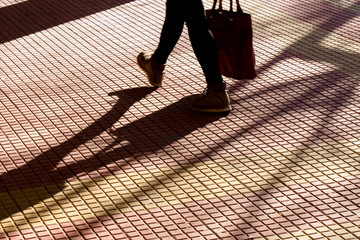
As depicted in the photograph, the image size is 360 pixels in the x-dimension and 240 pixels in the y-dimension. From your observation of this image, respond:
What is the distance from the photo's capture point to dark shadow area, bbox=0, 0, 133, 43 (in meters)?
7.28

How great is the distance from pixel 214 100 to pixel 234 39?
1.53ft

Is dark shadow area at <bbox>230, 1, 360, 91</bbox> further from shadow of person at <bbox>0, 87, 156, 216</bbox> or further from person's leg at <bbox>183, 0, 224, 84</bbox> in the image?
shadow of person at <bbox>0, 87, 156, 216</bbox>

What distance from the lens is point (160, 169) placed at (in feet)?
14.7

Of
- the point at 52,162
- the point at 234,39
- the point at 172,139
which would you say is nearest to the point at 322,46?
the point at 234,39

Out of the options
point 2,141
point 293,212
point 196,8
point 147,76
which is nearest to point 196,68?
point 147,76

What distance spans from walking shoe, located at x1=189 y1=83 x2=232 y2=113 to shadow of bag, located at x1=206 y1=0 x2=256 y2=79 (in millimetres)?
152

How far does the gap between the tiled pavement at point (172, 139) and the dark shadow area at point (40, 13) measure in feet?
0.21

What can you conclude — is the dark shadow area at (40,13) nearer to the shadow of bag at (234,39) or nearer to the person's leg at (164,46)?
the person's leg at (164,46)

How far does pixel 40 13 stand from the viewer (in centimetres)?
782

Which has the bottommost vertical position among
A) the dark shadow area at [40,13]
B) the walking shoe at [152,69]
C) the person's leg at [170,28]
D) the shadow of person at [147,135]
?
the dark shadow area at [40,13]

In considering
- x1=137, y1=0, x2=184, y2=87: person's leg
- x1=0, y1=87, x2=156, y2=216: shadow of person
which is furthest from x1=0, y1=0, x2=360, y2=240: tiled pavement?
x1=137, y1=0, x2=184, y2=87: person's leg

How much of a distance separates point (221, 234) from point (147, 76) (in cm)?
228

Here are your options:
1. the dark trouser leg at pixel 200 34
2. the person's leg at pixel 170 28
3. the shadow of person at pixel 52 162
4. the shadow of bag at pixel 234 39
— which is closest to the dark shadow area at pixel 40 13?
the person's leg at pixel 170 28

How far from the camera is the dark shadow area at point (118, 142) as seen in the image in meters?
4.41
